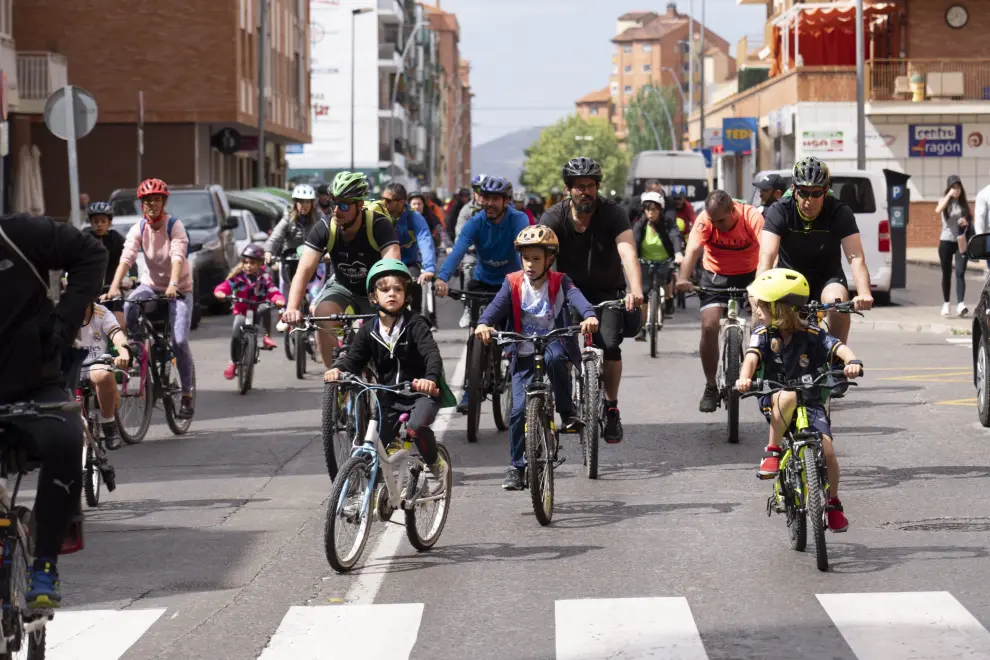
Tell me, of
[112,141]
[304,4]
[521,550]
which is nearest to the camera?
[521,550]

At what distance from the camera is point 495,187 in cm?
1273

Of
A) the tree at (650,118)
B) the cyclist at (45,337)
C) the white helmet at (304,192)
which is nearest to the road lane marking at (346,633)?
the cyclist at (45,337)

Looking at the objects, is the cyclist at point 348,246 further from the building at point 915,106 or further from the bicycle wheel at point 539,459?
the building at point 915,106

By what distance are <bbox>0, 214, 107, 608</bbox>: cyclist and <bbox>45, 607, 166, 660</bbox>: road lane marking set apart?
0.80m

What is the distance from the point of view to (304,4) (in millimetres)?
71188

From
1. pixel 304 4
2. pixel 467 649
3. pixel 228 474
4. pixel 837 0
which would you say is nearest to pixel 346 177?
pixel 228 474

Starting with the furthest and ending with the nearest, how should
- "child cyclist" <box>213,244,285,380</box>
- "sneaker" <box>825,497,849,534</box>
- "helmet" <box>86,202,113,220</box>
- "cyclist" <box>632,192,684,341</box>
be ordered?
1. "cyclist" <box>632,192,684,341</box>
2. "child cyclist" <box>213,244,285,380</box>
3. "helmet" <box>86,202,113,220</box>
4. "sneaker" <box>825,497,849,534</box>

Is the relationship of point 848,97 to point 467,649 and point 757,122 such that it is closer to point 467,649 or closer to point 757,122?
point 757,122

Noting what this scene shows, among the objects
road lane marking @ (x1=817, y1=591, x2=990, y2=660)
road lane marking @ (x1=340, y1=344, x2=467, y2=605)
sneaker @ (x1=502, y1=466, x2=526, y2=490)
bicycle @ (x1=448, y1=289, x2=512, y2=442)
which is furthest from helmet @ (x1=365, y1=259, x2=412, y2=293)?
bicycle @ (x1=448, y1=289, x2=512, y2=442)

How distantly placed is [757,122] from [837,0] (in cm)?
538

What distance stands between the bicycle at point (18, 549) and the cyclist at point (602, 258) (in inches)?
226

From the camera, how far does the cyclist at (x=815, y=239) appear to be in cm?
1092

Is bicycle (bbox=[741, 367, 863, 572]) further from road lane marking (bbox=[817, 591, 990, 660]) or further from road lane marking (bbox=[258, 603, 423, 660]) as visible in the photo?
road lane marking (bbox=[258, 603, 423, 660])

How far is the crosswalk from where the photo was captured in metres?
6.54
